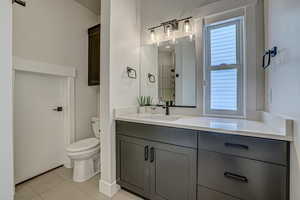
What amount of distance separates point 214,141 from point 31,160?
2.43 metres

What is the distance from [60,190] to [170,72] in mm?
2098

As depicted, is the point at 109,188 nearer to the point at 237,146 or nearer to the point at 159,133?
the point at 159,133

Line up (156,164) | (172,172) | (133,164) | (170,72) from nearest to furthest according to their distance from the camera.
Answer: (172,172) < (156,164) < (133,164) < (170,72)

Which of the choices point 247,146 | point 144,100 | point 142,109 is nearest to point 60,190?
point 142,109

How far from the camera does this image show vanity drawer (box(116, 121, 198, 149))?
52.0 inches

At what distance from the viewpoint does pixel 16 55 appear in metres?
1.87

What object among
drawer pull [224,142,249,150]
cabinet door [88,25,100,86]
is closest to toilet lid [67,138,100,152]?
cabinet door [88,25,100,86]

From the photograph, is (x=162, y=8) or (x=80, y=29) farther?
(x=80, y=29)

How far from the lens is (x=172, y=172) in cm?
142

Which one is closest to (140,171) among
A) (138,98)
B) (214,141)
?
(214,141)

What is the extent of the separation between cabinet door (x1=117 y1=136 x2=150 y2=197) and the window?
0.94 m

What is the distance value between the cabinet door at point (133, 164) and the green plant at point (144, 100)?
2.17ft

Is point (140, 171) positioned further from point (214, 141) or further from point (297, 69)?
point (297, 69)
